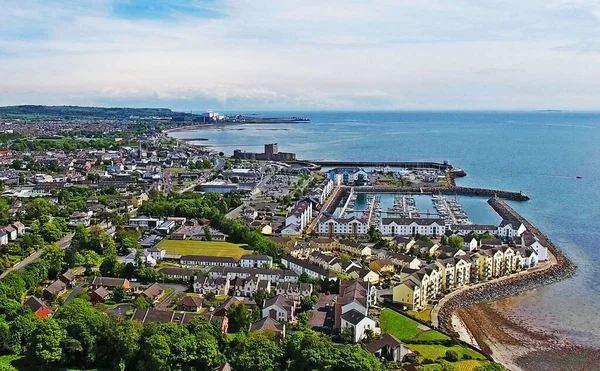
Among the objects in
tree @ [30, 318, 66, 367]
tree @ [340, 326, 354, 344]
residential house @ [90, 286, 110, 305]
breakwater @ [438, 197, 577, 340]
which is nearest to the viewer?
tree @ [30, 318, 66, 367]

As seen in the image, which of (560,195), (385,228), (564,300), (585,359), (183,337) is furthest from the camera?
(560,195)

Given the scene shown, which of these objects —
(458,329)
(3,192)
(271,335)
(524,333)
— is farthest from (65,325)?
(3,192)

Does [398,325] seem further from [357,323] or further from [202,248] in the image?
[202,248]

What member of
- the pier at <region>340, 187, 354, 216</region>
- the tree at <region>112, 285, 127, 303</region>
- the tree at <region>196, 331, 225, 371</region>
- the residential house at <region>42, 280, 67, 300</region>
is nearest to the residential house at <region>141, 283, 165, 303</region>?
the tree at <region>112, 285, 127, 303</region>

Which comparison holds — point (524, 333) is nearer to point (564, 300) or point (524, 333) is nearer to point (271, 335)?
point (564, 300)

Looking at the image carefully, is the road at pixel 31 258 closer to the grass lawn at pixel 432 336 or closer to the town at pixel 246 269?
the town at pixel 246 269

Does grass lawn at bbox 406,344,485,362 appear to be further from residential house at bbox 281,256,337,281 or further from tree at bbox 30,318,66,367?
tree at bbox 30,318,66,367

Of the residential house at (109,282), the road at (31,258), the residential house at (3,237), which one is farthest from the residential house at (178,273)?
the residential house at (3,237)
